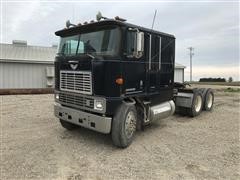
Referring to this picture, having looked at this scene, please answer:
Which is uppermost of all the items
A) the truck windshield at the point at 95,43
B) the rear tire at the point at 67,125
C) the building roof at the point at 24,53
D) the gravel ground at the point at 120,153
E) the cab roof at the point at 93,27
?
the building roof at the point at 24,53

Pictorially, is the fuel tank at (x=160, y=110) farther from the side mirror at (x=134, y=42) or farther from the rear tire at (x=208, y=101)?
the rear tire at (x=208, y=101)

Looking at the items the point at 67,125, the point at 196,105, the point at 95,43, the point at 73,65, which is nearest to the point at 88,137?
the point at 67,125

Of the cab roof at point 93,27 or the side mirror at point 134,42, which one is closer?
the cab roof at point 93,27

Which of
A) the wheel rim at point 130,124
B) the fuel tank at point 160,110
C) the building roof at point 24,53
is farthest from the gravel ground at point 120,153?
the building roof at point 24,53

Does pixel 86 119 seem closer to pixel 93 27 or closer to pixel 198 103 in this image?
pixel 93 27

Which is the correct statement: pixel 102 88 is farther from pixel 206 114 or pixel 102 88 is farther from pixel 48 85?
pixel 48 85

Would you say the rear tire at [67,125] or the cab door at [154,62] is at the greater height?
the cab door at [154,62]

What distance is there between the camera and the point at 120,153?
16.9 ft

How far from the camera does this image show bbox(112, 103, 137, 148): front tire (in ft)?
17.0

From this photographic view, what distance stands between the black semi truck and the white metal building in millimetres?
13556

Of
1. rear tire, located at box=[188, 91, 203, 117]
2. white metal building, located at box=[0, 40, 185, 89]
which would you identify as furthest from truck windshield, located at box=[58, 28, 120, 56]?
white metal building, located at box=[0, 40, 185, 89]

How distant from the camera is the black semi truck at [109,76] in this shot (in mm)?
5082

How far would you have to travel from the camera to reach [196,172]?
4.25 meters

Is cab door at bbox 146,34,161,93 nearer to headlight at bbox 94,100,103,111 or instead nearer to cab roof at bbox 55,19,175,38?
cab roof at bbox 55,19,175,38
